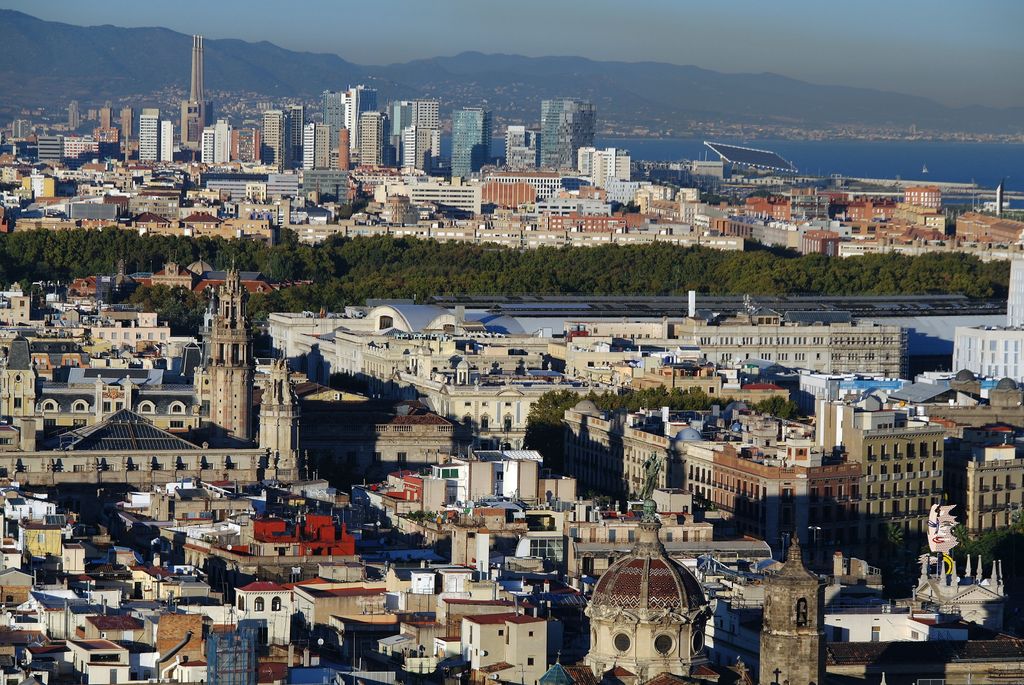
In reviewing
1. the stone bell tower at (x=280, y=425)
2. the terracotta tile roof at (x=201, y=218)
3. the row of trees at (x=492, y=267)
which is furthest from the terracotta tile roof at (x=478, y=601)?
the terracotta tile roof at (x=201, y=218)

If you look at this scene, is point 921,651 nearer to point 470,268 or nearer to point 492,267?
point 492,267

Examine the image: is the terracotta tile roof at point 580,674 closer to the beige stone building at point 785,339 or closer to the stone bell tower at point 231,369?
the stone bell tower at point 231,369

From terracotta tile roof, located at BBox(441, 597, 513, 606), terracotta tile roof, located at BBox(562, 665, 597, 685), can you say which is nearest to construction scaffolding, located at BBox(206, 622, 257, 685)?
terracotta tile roof, located at BBox(562, 665, 597, 685)

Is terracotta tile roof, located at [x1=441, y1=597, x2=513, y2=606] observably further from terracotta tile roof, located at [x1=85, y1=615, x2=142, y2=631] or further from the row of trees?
the row of trees

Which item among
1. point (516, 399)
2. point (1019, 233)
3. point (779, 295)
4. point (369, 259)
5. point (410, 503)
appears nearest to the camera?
point (410, 503)

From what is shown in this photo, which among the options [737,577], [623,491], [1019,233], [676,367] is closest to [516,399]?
[676,367]

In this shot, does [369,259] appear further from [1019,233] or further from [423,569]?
[423,569]
